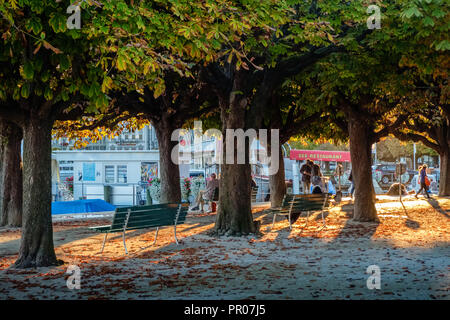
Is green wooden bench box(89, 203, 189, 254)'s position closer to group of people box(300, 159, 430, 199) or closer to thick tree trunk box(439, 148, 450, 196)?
group of people box(300, 159, 430, 199)

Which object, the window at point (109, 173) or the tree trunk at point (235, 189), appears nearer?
the tree trunk at point (235, 189)

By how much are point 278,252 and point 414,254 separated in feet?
8.13

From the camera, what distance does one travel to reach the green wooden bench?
11.1 metres

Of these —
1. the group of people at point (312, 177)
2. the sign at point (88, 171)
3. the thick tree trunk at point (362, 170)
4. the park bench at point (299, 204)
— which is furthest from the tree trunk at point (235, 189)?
the sign at point (88, 171)

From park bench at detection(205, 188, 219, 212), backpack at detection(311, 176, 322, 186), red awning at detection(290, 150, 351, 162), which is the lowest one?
park bench at detection(205, 188, 219, 212)

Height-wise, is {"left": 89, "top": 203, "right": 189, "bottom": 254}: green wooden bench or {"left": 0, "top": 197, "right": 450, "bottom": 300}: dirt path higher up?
{"left": 89, "top": 203, "right": 189, "bottom": 254}: green wooden bench

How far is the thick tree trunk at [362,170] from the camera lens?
1688 centimetres

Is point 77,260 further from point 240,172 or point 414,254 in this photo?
point 414,254

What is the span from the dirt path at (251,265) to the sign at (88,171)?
111ft

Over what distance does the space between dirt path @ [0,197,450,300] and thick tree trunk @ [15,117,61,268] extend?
446 millimetres

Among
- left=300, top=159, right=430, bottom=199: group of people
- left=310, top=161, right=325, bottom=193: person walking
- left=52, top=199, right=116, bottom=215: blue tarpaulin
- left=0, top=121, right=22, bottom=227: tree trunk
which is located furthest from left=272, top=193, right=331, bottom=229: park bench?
left=52, top=199, right=116, bottom=215: blue tarpaulin

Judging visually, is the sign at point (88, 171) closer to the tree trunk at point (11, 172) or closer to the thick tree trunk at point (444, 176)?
the thick tree trunk at point (444, 176)

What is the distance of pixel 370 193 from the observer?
1711cm
